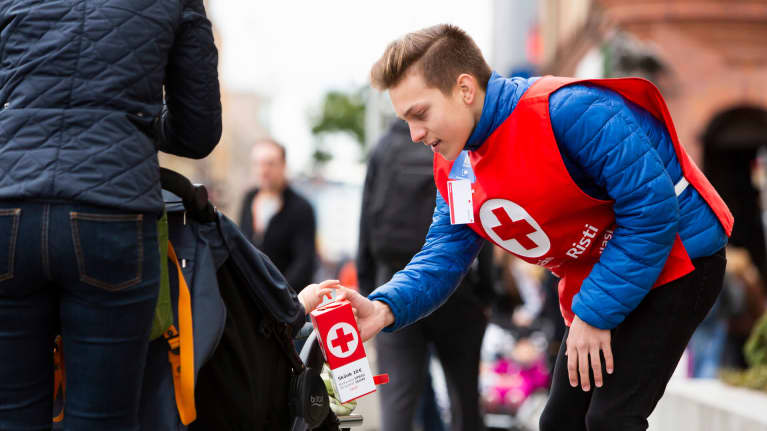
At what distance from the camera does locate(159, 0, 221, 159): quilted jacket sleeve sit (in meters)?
2.86

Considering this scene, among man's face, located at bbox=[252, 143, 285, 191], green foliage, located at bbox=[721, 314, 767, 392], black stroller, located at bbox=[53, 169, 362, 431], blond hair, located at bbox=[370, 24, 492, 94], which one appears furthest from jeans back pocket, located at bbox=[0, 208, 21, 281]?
green foliage, located at bbox=[721, 314, 767, 392]

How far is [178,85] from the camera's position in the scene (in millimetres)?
2896

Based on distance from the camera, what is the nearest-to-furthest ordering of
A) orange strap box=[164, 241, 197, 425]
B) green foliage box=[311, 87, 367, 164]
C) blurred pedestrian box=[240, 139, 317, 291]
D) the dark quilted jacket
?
the dark quilted jacket, orange strap box=[164, 241, 197, 425], blurred pedestrian box=[240, 139, 317, 291], green foliage box=[311, 87, 367, 164]

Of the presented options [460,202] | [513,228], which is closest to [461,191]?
[460,202]

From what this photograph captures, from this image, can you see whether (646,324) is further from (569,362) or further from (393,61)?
(393,61)

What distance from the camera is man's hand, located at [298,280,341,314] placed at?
10.6 feet

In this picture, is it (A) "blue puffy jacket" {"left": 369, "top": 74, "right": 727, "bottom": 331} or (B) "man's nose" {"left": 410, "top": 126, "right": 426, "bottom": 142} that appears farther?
(B) "man's nose" {"left": 410, "top": 126, "right": 426, "bottom": 142}

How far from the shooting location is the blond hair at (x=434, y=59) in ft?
9.48

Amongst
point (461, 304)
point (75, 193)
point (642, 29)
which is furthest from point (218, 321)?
point (642, 29)

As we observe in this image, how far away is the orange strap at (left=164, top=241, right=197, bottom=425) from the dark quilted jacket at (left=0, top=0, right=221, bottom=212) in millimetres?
372

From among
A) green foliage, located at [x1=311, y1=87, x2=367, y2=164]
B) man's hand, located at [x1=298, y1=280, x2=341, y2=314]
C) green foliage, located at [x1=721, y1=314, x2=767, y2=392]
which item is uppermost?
man's hand, located at [x1=298, y1=280, x2=341, y2=314]

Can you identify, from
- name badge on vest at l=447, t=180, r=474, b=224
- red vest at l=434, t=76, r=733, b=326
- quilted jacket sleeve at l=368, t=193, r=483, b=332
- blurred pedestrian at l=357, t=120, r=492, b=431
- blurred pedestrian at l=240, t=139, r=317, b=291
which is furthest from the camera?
blurred pedestrian at l=240, t=139, r=317, b=291

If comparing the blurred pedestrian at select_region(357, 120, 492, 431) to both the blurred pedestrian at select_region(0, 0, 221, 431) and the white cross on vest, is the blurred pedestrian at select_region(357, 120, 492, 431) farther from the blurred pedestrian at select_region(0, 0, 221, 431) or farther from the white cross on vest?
the blurred pedestrian at select_region(0, 0, 221, 431)

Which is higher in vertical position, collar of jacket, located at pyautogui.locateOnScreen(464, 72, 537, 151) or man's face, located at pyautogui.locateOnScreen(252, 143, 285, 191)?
collar of jacket, located at pyautogui.locateOnScreen(464, 72, 537, 151)
